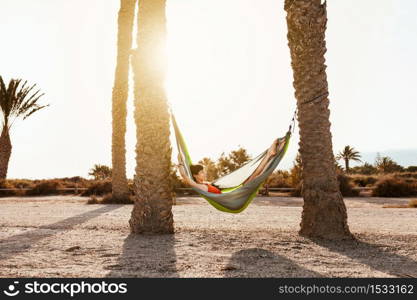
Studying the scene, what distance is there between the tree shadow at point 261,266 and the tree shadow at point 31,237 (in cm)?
307

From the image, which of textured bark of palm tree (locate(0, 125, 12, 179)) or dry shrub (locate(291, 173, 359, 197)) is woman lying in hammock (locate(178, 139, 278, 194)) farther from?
textured bark of palm tree (locate(0, 125, 12, 179))

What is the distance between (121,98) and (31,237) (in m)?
8.03

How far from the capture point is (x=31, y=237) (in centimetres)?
718

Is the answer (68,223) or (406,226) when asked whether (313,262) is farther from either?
(68,223)

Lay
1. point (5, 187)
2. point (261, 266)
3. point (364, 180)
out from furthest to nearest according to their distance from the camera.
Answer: point (364, 180) < point (5, 187) < point (261, 266)

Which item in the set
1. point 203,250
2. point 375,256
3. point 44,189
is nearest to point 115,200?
point 203,250

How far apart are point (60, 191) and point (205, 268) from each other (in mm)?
19187

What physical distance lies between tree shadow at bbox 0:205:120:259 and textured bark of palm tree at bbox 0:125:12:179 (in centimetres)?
1669

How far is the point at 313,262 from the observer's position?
209 inches

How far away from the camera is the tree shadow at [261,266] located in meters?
4.67

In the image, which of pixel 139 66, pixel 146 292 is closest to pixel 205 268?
pixel 146 292

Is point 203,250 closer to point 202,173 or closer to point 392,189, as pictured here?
point 202,173

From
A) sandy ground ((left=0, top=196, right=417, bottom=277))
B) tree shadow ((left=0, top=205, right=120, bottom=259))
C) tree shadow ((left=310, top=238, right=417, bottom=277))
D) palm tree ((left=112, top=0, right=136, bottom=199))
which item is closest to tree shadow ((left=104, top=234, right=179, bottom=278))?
sandy ground ((left=0, top=196, right=417, bottom=277))

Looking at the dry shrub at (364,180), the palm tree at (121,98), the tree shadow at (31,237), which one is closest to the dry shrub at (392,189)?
the dry shrub at (364,180)
